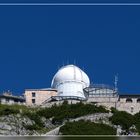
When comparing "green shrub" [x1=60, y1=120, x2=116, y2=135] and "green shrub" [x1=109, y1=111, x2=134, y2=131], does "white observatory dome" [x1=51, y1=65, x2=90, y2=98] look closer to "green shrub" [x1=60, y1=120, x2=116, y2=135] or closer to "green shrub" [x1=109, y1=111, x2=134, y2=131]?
"green shrub" [x1=109, y1=111, x2=134, y2=131]

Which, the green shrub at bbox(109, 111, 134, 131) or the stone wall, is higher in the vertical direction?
the stone wall

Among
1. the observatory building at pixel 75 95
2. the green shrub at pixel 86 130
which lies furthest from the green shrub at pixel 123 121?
the observatory building at pixel 75 95

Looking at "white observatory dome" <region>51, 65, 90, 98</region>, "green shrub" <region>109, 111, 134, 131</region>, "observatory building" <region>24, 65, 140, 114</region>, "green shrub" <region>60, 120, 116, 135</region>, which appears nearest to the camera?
"green shrub" <region>60, 120, 116, 135</region>

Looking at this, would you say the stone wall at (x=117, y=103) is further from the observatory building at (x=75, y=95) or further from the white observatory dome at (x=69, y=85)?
the white observatory dome at (x=69, y=85)

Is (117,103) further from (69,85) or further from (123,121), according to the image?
(123,121)

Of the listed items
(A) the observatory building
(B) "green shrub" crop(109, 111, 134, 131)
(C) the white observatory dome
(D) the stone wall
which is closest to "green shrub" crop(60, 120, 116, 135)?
(B) "green shrub" crop(109, 111, 134, 131)

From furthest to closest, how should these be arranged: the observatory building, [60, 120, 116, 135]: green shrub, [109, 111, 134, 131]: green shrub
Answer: the observatory building
[109, 111, 134, 131]: green shrub
[60, 120, 116, 135]: green shrub

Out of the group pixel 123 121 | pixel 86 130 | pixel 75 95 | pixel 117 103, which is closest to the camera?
pixel 86 130

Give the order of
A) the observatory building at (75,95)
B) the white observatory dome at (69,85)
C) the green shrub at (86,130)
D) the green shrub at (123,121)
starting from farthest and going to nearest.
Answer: the white observatory dome at (69,85) < the observatory building at (75,95) < the green shrub at (123,121) < the green shrub at (86,130)

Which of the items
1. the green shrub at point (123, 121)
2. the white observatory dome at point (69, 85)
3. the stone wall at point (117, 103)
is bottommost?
the green shrub at point (123, 121)

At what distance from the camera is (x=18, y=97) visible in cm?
2372

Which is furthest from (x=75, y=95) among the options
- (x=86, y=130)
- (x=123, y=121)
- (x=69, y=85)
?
(x=86, y=130)

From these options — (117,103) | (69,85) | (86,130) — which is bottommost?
(86,130)

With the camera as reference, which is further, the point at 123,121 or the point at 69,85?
the point at 69,85
